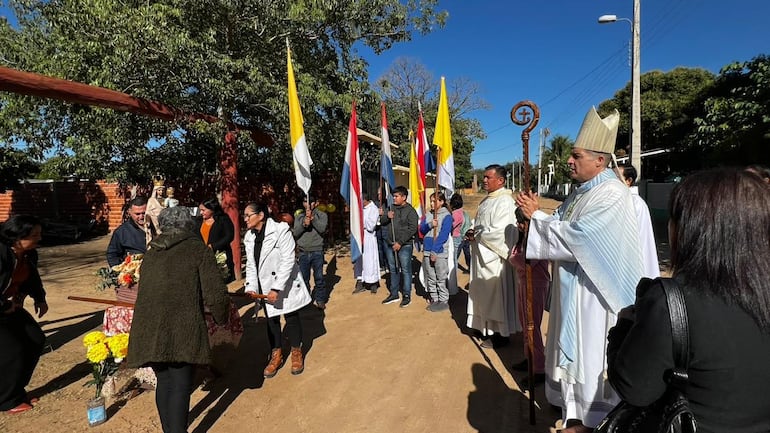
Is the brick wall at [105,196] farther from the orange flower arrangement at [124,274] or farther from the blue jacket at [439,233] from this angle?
the orange flower arrangement at [124,274]

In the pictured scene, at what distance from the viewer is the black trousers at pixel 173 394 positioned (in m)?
2.67

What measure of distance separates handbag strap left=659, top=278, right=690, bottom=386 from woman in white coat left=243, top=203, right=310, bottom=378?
326 centimetres

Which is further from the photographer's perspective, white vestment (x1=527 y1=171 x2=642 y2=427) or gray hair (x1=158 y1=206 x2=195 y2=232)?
gray hair (x1=158 y1=206 x2=195 y2=232)

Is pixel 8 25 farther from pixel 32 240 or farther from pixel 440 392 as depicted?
pixel 440 392

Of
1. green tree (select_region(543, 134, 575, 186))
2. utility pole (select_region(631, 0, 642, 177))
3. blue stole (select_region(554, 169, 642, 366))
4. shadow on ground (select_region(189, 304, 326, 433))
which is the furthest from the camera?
green tree (select_region(543, 134, 575, 186))

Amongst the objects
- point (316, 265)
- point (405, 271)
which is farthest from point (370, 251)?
point (316, 265)

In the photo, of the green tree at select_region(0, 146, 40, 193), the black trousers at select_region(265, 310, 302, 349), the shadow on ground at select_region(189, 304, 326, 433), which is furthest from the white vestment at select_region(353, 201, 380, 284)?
the green tree at select_region(0, 146, 40, 193)

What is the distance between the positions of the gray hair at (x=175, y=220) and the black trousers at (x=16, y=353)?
81.5 inches

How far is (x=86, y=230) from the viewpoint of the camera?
53.9 feet

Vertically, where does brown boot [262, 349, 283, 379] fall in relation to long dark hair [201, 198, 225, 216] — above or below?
below

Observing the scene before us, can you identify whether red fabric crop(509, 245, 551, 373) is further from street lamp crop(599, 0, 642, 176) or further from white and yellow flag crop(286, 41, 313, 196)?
street lamp crop(599, 0, 642, 176)

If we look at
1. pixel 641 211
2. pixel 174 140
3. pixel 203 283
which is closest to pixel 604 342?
pixel 641 211

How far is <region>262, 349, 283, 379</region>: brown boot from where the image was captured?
13.4 ft

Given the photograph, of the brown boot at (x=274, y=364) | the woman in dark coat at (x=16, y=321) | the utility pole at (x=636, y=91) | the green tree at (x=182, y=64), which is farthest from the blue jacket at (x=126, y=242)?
the utility pole at (x=636, y=91)
